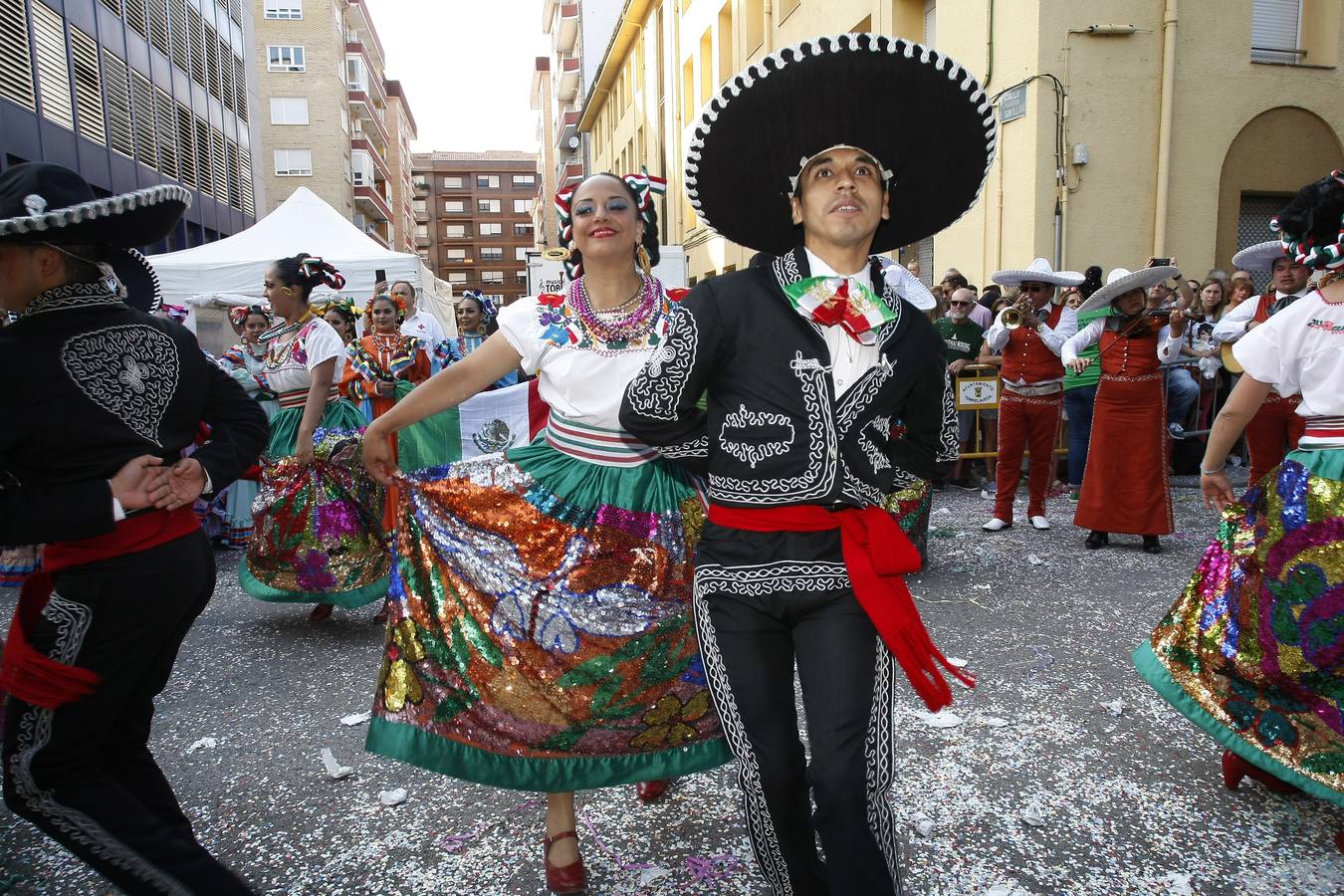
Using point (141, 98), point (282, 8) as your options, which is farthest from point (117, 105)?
point (282, 8)

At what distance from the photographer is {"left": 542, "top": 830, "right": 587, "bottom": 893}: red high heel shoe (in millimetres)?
2686

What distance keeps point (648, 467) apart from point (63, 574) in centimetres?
148

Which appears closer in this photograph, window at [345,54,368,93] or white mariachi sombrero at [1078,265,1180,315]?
white mariachi sombrero at [1078,265,1180,315]

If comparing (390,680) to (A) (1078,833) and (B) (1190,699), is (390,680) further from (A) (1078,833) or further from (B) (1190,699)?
(B) (1190,699)

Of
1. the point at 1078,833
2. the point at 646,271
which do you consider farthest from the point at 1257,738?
the point at 646,271

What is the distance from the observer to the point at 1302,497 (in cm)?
285

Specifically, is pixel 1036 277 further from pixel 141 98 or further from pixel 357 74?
pixel 357 74

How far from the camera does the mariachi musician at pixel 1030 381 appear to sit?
7.40m

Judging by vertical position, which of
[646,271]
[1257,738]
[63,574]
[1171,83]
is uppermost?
[1171,83]

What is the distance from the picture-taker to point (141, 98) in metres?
21.5

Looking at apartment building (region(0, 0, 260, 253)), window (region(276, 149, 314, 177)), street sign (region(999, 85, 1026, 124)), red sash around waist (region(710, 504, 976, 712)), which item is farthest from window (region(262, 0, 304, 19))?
red sash around waist (region(710, 504, 976, 712))

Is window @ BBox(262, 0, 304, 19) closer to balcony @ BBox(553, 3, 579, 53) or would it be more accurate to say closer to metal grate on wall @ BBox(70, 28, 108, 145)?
balcony @ BBox(553, 3, 579, 53)

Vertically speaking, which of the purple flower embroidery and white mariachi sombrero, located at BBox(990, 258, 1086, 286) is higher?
white mariachi sombrero, located at BBox(990, 258, 1086, 286)

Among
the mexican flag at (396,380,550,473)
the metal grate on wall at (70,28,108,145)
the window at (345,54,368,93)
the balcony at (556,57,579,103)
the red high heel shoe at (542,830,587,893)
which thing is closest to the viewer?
the red high heel shoe at (542,830,587,893)
